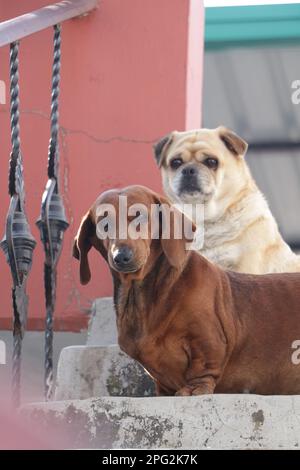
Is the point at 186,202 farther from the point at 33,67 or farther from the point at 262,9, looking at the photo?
the point at 262,9

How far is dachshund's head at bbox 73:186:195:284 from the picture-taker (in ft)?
12.1

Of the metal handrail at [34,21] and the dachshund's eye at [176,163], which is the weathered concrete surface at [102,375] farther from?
the dachshund's eye at [176,163]

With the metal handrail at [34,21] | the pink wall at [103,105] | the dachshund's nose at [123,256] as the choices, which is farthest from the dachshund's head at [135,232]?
the pink wall at [103,105]

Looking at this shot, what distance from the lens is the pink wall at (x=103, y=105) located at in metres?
5.71

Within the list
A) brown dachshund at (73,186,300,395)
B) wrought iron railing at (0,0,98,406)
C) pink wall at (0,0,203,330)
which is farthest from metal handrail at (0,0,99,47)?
brown dachshund at (73,186,300,395)

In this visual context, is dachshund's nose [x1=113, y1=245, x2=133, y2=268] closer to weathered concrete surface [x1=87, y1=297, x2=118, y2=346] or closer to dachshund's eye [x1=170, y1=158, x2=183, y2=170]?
weathered concrete surface [x1=87, y1=297, x2=118, y2=346]

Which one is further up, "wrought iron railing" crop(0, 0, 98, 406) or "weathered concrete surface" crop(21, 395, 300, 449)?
"wrought iron railing" crop(0, 0, 98, 406)

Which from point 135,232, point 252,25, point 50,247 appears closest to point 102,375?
point 50,247

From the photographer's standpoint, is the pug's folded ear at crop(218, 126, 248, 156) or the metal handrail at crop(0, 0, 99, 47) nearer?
the metal handrail at crop(0, 0, 99, 47)

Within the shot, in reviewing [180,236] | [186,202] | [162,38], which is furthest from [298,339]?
[162,38]

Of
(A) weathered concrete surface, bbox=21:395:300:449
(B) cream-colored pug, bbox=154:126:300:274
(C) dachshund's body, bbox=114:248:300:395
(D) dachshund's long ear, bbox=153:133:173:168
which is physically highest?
(D) dachshund's long ear, bbox=153:133:173:168

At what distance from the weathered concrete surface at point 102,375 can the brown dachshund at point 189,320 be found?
34 centimetres

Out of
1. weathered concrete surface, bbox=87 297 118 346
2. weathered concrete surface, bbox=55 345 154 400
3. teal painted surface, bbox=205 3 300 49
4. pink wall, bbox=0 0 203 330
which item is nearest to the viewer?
weathered concrete surface, bbox=55 345 154 400
